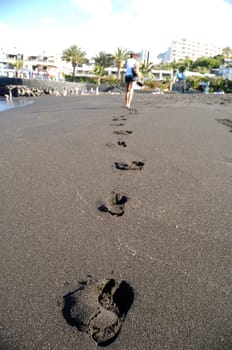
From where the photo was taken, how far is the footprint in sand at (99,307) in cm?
113

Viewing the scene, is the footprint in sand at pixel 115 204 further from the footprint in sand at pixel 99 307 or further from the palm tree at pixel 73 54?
the palm tree at pixel 73 54

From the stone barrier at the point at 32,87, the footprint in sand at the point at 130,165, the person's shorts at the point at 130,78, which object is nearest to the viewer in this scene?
the footprint in sand at the point at 130,165

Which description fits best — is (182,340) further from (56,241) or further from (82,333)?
(56,241)

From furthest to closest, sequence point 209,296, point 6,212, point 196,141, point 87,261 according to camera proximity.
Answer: point 196,141 < point 6,212 < point 87,261 < point 209,296

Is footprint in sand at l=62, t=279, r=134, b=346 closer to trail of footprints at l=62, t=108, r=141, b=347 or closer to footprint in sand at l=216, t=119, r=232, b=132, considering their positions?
trail of footprints at l=62, t=108, r=141, b=347

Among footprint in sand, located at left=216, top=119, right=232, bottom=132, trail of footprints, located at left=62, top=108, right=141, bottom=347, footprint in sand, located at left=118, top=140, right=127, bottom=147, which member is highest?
footprint in sand, located at left=216, top=119, right=232, bottom=132

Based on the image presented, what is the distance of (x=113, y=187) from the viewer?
8.25 feet

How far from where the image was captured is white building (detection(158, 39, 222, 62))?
168 metres

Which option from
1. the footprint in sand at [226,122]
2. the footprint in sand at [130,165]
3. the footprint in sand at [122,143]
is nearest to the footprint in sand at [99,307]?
the footprint in sand at [130,165]

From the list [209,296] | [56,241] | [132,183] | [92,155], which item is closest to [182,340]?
[209,296]

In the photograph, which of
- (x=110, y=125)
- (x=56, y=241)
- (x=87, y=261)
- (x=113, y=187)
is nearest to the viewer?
(x=87, y=261)

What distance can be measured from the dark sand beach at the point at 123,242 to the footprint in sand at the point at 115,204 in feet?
0.05

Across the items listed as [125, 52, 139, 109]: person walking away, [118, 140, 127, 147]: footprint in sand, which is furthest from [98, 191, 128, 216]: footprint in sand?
[125, 52, 139, 109]: person walking away

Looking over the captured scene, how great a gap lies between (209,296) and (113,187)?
1356mm
